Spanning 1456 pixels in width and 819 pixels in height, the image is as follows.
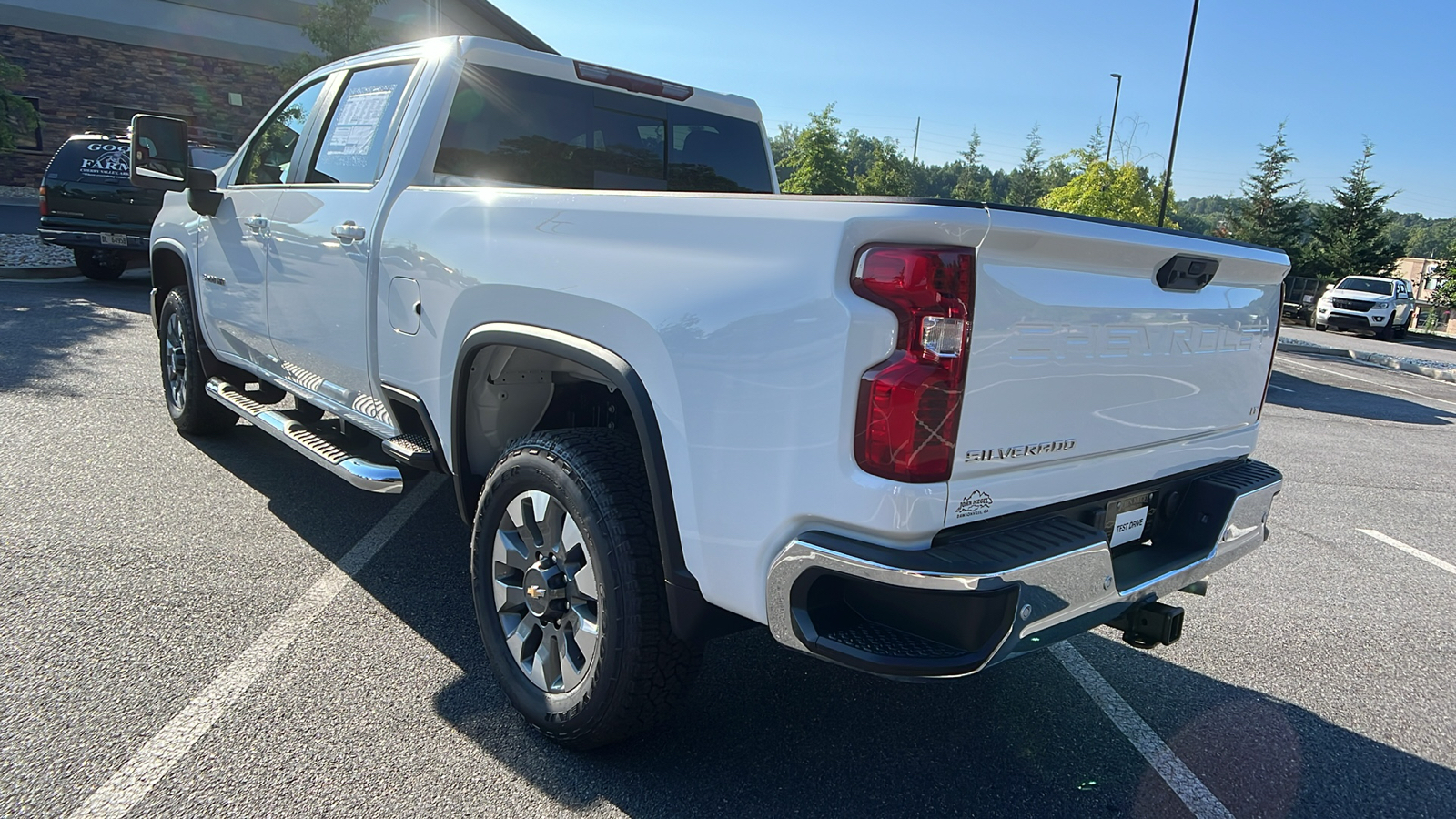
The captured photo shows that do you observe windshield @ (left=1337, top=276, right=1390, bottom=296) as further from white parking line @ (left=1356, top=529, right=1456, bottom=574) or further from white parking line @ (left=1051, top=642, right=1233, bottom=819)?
white parking line @ (left=1051, top=642, right=1233, bottom=819)

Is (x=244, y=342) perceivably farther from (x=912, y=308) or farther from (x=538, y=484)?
(x=912, y=308)

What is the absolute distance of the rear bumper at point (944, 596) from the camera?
1856 mm

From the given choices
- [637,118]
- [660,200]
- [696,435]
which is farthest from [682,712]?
[637,118]

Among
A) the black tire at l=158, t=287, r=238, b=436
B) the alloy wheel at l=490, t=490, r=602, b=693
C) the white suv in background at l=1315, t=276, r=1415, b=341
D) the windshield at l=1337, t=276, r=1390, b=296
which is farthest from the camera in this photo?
the windshield at l=1337, t=276, r=1390, b=296

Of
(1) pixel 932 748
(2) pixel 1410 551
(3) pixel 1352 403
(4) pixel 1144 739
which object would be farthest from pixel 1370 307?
(1) pixel 932 748

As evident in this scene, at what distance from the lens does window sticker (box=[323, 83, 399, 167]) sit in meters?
3.69

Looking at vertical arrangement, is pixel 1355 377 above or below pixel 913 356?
below

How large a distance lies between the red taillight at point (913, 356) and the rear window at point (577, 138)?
2.25 metres

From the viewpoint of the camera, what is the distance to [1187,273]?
237 cm

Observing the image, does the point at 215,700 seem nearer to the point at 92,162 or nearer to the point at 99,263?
the point at 92,162

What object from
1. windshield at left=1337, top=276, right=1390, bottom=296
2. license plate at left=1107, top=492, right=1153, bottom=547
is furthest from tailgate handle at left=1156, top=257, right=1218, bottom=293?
windshield at left=1337, top=276, right=1390, bottom=296

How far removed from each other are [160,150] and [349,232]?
1.82 meters

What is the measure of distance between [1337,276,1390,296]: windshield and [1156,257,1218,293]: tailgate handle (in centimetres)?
2857

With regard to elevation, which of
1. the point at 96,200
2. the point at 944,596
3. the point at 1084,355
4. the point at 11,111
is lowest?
the point at 944,596
